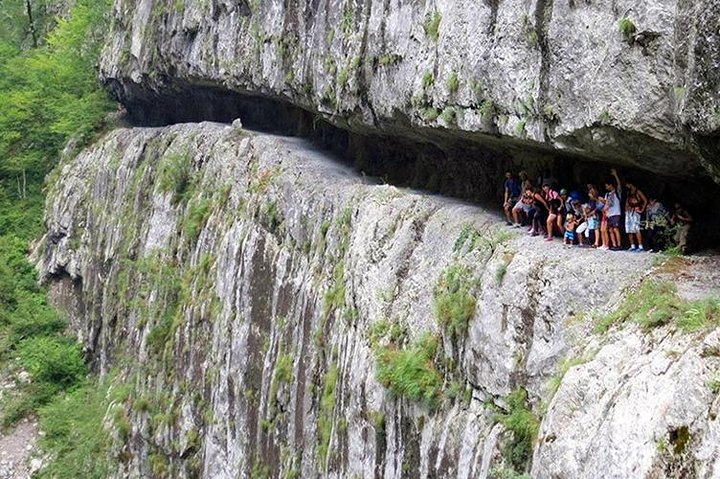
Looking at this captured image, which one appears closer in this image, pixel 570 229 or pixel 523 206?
pixel 570 229

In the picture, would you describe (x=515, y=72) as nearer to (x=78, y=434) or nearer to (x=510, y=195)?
(x=510, y=195)

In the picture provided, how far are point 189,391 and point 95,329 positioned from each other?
10.8m

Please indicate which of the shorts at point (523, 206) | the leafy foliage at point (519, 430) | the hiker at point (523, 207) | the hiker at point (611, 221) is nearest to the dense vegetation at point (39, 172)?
the hiker at point (523, 207)

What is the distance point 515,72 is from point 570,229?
2352 mm

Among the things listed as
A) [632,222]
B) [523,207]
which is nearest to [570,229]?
[632,222]

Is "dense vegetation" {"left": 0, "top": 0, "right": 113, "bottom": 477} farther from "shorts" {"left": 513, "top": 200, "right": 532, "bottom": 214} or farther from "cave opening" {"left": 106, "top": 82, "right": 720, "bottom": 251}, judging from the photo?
"shorts" {"left": 513, "top": 200, "right": 532, "bottom": 214}

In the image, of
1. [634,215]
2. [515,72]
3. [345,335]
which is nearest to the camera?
[634,215]

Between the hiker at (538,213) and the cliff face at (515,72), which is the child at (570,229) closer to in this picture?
the hiker at (538,213)

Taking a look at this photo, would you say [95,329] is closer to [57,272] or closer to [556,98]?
[57,272]

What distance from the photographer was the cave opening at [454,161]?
941 cm

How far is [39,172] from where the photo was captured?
38.4 m

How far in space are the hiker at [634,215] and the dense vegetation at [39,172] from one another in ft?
66.6

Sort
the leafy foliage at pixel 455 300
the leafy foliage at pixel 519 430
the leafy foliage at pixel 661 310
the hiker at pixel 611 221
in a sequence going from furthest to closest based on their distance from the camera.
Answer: the leafy foliage at pixel 455 300, the hiker at pixel 611 221, the leafy foliage at pixel 519 430, the leafy foliage at pixel 661 310

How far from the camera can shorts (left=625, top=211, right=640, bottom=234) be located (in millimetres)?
9250
